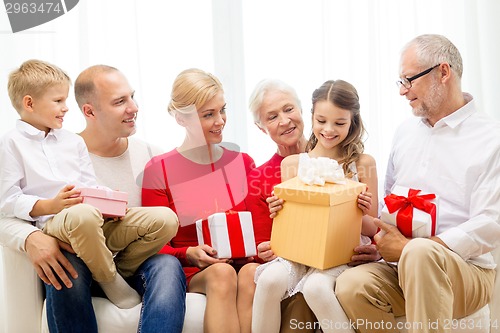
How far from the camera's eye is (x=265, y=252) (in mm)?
2283

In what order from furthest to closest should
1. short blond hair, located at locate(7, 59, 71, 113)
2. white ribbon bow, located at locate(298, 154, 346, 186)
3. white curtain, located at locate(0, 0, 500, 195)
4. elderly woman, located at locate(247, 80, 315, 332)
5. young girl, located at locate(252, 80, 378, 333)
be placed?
white curtain, located at locate(0, 0, 500, 195), elderly woman, located at locate(247, 80, 315, 332), short blond hair, located at locate(7, 59, 71, 113), white ribbon bow, located at locate(298, 154, 346, 186), young girl, located at locate(252, 80, 378, 333)

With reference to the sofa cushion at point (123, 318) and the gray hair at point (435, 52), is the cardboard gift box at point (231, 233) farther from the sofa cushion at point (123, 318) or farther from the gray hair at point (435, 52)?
the gray hair at point (435, 52)

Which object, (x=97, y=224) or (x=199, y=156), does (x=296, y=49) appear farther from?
(x=97, y=224)

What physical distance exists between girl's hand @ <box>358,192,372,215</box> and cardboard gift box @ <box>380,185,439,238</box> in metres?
0.06

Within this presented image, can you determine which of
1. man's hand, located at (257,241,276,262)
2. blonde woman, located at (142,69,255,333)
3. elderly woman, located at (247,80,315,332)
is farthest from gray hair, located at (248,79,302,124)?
man's hand, located at (257,241,276,262)

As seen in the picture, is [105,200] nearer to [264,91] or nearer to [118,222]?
[118,222]

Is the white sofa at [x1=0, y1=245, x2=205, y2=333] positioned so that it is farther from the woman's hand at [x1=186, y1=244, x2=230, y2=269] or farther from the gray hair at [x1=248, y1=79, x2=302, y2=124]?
the gray hair at [x1=248, y1=79, x2=302, y2=124]

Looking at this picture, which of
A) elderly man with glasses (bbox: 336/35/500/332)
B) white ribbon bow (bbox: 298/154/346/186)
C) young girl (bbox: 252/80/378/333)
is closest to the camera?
elderly man with glasses (bbox: 336/35/500/332)

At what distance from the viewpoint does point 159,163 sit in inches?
98.7

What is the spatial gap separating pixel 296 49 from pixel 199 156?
108cm

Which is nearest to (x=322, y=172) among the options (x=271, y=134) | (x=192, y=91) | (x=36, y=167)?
(x=271, y=134)

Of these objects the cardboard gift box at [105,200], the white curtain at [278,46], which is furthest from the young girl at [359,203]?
the white curtain at [278,46]

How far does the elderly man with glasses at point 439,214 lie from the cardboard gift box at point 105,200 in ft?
2.69

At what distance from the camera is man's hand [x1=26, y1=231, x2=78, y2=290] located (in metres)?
2.01
